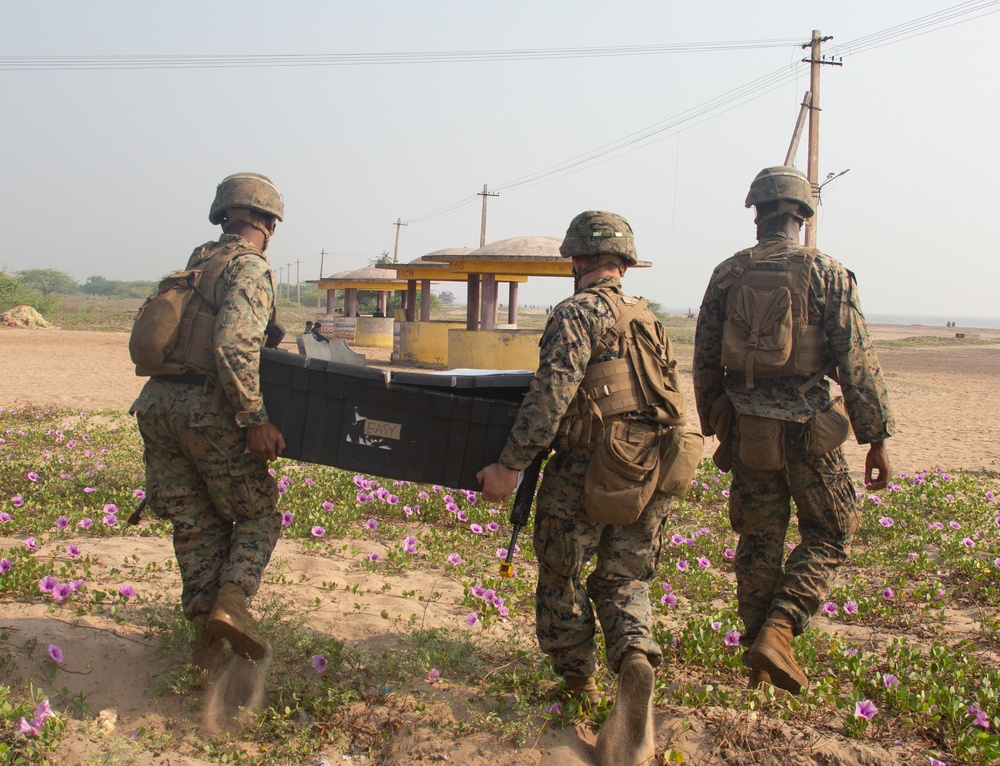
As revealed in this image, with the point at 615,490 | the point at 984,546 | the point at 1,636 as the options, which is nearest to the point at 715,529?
the point at 984,546

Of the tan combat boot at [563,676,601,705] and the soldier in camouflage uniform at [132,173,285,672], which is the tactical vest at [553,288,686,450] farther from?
the soldier in camouflage uniform at [132,173,285,672]

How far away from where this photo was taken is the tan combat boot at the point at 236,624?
9.86 ft

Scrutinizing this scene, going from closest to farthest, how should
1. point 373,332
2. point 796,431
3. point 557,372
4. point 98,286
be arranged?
point 557,372 < point 796,431 < point 373,332 < point 98,286

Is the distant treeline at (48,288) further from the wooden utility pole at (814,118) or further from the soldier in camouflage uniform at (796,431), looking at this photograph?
the wooden utility pole at (814,118)

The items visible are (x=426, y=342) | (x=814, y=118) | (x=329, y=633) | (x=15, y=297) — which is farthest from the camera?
(x=15, y=297)

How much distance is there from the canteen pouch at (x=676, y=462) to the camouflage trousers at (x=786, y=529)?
1.49 feet

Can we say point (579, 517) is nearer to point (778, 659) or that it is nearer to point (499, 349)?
point (778, 659)

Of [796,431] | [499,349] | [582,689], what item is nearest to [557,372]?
[796,431]

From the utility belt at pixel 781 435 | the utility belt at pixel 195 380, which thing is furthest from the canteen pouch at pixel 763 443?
the utility belt at pixel 195 380

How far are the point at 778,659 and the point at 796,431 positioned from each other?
0.93 meters

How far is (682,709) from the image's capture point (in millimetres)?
3207

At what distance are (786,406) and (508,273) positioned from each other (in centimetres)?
1516

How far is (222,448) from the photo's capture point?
3277mm

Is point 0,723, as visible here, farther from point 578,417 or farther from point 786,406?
point 786,406
